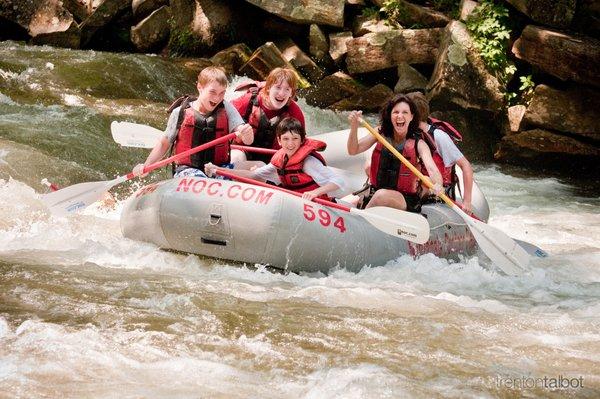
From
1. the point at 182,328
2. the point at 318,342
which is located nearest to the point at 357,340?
the point at 318,342

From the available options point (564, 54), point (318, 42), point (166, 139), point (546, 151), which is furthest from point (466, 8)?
point (166, 139)

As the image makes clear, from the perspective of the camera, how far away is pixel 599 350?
3.42 meters

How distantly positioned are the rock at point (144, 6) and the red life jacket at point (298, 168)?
7.63 meters

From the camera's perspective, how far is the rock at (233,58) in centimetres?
1050

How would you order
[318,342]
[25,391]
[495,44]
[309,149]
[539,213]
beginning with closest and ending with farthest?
[25,391]
[318,342]
[309,149]
[539,213]
[495,44]

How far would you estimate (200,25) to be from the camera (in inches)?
436

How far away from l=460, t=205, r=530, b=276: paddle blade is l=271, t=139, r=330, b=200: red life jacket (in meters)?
0.90

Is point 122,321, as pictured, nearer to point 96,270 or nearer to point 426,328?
point 96,270

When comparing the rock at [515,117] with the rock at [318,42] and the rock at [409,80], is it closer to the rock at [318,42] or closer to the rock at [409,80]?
the rock at [409,80]

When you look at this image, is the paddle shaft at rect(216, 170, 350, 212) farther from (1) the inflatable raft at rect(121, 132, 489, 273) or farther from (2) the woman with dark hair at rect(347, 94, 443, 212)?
(2) the woman with dark hair at rect(347, 94, 443, 212)

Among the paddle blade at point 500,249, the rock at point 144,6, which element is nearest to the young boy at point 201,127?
the paddle blade at point 500,249

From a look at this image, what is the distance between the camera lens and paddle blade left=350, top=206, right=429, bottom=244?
450 centimetres

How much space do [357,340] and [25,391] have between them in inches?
53.8

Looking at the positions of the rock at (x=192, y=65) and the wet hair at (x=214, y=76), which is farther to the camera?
the rock at (x=192, y=65)
